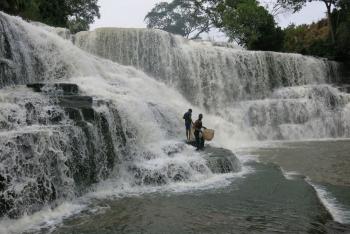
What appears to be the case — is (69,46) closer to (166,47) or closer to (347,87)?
(166,47)

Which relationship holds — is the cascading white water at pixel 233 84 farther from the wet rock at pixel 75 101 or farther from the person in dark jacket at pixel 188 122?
the wet rock at pixel 75 101

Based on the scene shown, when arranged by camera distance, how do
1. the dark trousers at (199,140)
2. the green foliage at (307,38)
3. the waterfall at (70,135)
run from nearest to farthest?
the waterfall at (70,135)
the dark trousers at (199,140)
the green foliage at (307,38)

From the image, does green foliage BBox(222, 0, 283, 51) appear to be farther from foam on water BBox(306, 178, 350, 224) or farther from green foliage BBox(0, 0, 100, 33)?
foam on water BBox(306, 178, 350, 224)

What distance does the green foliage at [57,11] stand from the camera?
2089cm

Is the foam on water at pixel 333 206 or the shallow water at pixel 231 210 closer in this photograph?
the shallow water at pixel 231 210

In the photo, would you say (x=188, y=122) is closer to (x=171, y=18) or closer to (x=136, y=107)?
(x=136, y=107)

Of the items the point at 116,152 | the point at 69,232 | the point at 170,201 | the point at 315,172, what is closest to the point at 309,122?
the point at 315,172

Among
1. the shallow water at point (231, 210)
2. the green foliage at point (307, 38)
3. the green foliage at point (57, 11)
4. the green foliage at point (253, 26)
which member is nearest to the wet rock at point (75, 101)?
the shallow water at point (231, 210)

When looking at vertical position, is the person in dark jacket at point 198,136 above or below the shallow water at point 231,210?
above

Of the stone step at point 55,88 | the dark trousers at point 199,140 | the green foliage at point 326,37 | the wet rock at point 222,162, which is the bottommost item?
the wet rock at point 222,162

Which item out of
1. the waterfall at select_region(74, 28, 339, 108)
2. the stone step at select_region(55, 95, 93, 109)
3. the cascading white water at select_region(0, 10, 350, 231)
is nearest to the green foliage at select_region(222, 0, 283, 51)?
the cascading white water at select_region(0, 10, 350, 231)

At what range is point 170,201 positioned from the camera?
8.40m

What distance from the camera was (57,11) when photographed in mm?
28578

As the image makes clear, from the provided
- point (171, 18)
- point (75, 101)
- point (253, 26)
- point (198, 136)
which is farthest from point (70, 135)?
point (171, 18)
